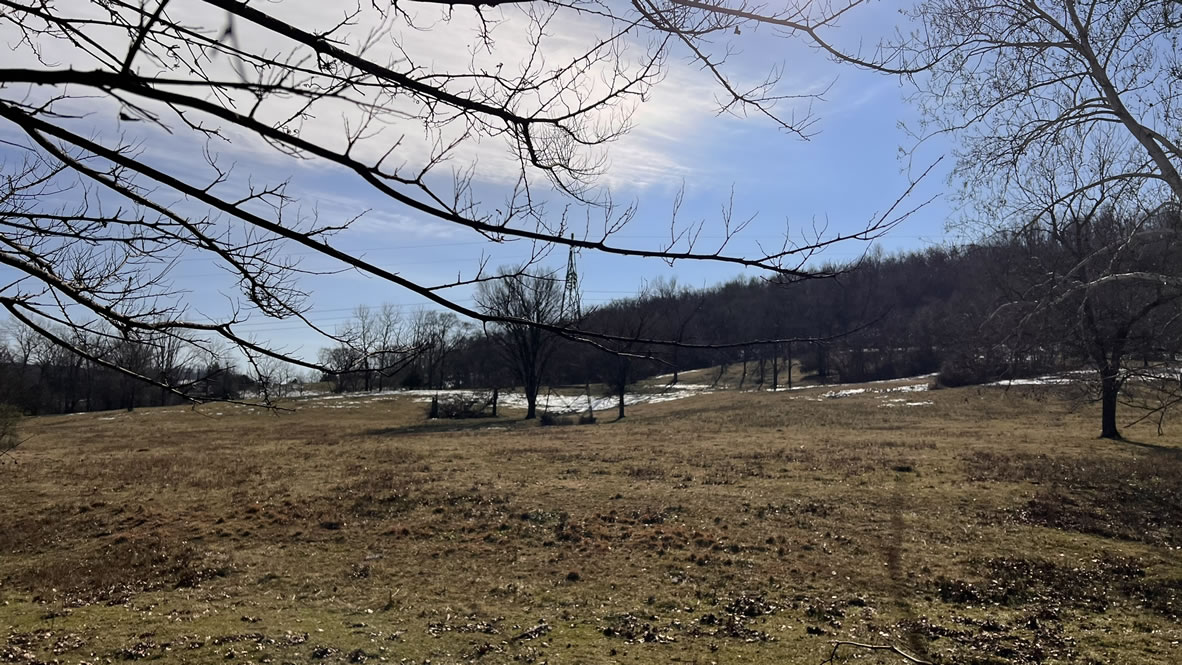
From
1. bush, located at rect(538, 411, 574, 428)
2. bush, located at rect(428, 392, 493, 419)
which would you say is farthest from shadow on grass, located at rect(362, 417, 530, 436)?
bush, located at rect(428, 392, 493, 419)

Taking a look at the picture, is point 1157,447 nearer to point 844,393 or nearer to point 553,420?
point 844,393

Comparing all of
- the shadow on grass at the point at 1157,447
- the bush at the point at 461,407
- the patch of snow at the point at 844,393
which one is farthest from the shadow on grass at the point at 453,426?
the shadow on grass at the point at 1157,447

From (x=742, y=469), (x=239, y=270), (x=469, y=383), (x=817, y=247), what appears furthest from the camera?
(x=469, y=383)

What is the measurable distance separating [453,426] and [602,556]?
1197 inches

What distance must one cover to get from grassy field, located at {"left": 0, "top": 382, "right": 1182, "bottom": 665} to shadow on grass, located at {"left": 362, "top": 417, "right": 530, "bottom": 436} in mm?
13761

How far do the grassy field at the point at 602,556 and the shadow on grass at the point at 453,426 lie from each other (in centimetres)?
1376

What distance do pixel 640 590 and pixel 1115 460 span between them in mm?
14916

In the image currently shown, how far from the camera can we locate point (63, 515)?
43.8ft

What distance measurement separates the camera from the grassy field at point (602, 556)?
295 inches

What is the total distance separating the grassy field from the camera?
24.6 feet

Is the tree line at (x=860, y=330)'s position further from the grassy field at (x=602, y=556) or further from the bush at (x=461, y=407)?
the bush at (x=461, y=407)

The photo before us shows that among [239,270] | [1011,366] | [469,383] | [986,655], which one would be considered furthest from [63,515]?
[469,383]

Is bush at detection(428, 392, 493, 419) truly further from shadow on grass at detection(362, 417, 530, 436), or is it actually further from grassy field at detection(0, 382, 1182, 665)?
grassy field at detection(0, 382, 1182, 665)

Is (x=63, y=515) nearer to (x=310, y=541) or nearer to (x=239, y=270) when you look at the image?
(x=310, y=541)
